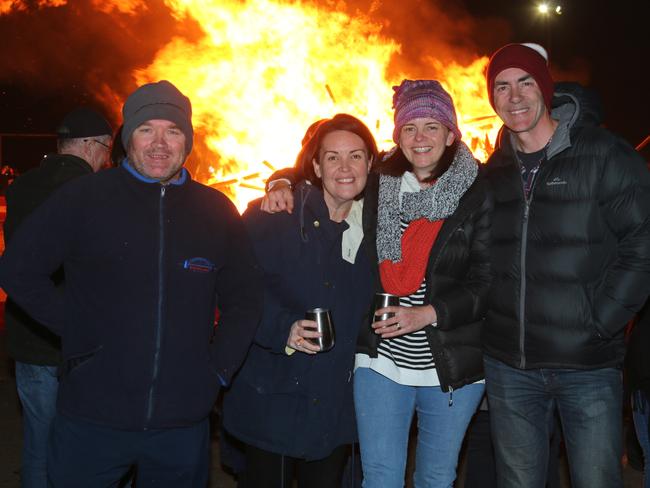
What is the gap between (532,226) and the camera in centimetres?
340

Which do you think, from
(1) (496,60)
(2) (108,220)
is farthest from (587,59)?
(2) (108,220)

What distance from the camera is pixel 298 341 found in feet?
11.1

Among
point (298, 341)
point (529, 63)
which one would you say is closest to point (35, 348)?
point (298, 341)

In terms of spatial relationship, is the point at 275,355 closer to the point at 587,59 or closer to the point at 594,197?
the point at 594,197

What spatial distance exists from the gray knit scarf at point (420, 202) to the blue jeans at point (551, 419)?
0.83 m

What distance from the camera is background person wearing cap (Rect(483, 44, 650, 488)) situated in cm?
326

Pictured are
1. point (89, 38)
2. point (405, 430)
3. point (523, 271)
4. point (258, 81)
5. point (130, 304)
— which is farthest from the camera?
point (89, 38)

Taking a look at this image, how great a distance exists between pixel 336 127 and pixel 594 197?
4.54 feet

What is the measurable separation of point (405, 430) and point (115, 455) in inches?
58.3

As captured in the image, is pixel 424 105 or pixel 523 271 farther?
pixel 424 105

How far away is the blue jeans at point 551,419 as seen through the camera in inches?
130

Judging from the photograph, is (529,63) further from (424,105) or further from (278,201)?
(278,201)

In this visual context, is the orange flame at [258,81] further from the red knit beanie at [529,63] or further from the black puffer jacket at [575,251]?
the black puffer jacket at [575,251]

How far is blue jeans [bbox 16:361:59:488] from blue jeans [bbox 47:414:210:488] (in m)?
1.06
